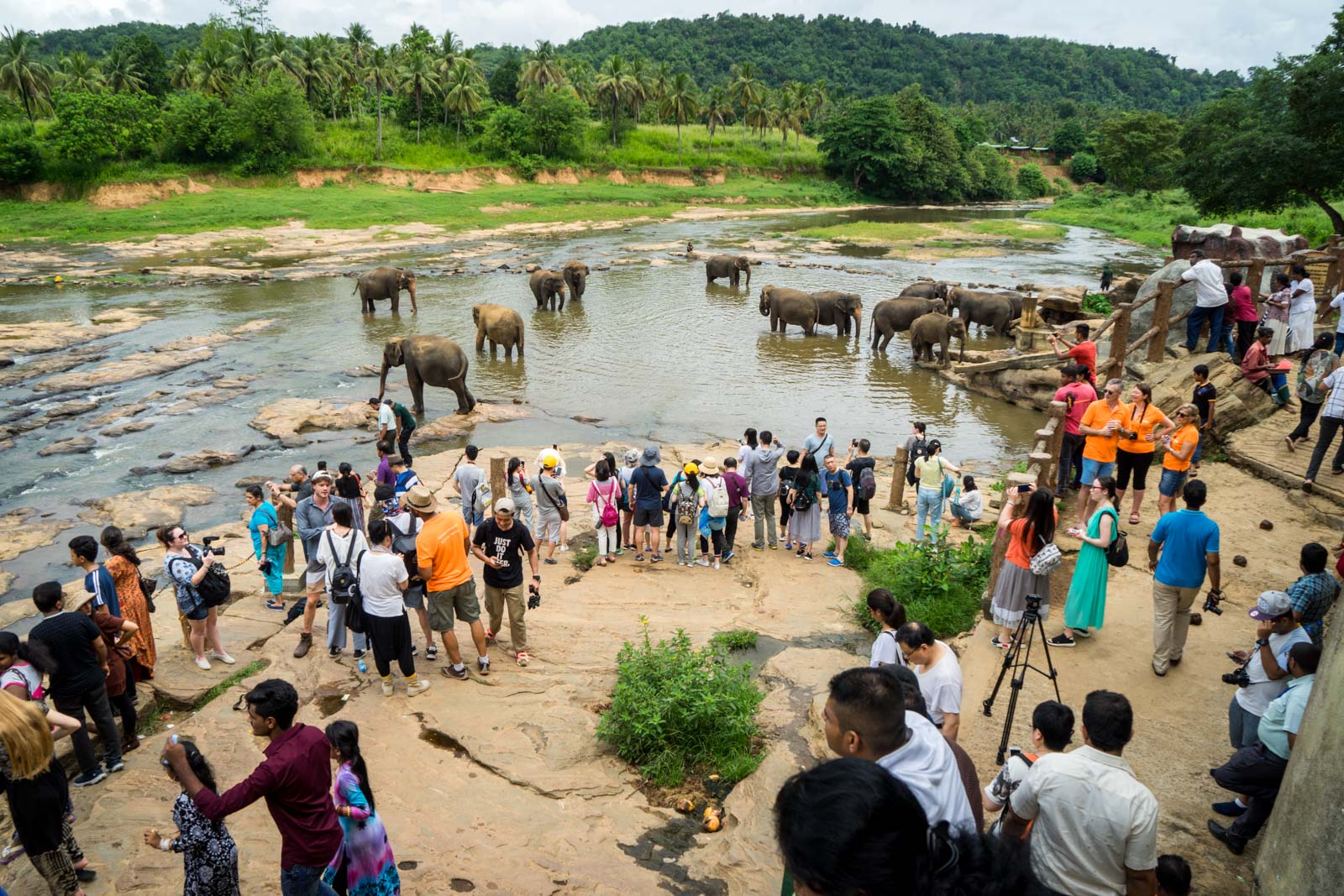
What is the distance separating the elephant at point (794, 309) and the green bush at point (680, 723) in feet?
65.3

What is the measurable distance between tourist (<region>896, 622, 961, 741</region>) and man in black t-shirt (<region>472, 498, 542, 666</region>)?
12.1 feet

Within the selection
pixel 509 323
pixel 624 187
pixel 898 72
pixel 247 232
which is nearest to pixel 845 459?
pixel 509 323

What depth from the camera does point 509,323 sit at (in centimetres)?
2227

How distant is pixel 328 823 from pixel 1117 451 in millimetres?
9099

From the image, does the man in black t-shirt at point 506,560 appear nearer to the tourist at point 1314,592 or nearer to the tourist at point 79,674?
the tourist at point 79,674

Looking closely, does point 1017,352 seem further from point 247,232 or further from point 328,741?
point 247,232

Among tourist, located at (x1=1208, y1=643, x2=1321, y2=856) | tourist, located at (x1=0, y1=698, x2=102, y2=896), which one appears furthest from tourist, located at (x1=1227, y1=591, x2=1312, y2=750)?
tourist, located at (x1=0, y1=698, x2=102, y2=896)

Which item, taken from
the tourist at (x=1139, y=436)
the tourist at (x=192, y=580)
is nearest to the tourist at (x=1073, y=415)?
the tourist at (x=1139, y=436)

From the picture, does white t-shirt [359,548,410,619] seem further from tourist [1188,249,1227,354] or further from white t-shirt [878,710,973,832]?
tourist [1188,249,1227,354]

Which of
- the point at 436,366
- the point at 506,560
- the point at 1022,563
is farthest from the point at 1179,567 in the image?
the point at 436,366

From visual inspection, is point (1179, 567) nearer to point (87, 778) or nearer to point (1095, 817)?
point (1095, 817)

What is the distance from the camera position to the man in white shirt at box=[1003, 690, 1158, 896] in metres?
3.78

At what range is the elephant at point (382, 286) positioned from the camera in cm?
2686

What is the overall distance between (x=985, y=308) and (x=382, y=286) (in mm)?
17827
